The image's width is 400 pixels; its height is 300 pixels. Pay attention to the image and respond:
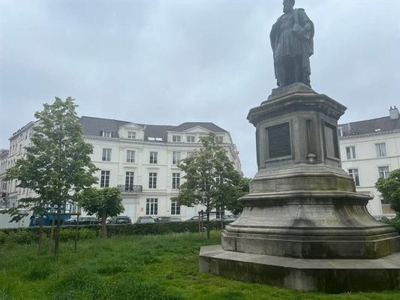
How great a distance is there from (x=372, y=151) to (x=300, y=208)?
38.4 meters

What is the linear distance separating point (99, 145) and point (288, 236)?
133 ft

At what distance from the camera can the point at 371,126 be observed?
4141 cm

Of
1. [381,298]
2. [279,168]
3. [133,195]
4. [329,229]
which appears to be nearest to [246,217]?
[279,168]

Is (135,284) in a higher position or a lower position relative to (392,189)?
lower

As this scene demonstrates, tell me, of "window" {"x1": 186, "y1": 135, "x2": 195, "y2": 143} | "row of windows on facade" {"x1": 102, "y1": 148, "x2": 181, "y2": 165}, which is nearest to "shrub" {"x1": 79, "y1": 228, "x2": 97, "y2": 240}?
"row of windows on facade" {"x1": 102, "y1": 148, "x2": 181, "y2": 165}

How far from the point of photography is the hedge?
18.0m

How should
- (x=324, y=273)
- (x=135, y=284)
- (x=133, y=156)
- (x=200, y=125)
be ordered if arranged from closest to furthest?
(x=324, y=273), (x=135, y=284), (x=133, y=156), (x=200, y=125)

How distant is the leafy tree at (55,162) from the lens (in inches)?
460

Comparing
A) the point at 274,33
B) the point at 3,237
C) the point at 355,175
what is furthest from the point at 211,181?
the point at 355,175

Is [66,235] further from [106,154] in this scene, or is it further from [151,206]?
[106,154]

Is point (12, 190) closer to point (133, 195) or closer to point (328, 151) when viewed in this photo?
point (133, 195)

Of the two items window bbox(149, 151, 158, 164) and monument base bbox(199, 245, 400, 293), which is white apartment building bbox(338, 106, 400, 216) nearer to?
window bbox(149, 151, 158, 164)

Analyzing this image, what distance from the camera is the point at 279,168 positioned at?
27.1ft

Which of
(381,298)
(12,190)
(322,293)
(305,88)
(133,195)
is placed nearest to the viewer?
(381,298)
